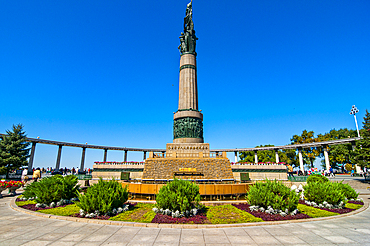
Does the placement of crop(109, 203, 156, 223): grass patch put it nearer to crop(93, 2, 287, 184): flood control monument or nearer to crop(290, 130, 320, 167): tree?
crop(93, 2, 287, 184): flood control monument

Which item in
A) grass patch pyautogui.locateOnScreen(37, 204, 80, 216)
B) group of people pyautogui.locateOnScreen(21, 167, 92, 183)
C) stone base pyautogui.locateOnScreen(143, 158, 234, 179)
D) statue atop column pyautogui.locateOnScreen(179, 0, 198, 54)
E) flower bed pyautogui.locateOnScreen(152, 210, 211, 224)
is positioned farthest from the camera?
statue atop column pyautogui.locateOnScreen(179, 0, 198, 54)

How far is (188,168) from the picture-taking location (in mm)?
21125

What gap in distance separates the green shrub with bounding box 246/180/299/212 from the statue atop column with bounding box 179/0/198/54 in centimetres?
2676

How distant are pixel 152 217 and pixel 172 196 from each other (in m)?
1.36

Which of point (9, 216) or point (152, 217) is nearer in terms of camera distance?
point (152, 217)

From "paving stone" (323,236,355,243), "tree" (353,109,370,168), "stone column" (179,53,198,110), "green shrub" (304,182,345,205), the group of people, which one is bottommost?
"paving stone" (323,236,355,243)

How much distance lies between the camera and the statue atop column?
106 ft

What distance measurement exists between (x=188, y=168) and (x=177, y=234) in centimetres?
1376

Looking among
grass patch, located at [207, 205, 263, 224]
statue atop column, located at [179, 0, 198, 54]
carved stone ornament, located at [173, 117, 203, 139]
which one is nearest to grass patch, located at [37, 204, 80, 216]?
grass patch, located at [207, 205, 263, 224]

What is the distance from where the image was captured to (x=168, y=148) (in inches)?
1062

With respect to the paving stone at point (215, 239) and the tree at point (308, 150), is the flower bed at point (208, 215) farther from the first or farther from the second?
the tree at point (308, 150)

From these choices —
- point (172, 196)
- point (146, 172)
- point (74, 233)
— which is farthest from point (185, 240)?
point (146, 172)

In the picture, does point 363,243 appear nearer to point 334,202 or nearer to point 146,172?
point 334,202

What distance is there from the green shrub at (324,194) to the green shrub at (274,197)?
3350 millimetres
